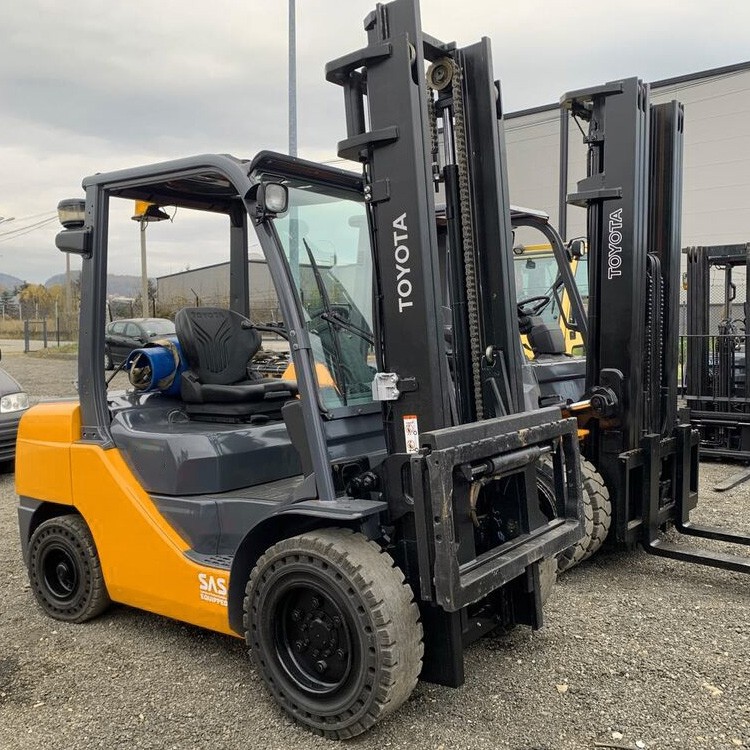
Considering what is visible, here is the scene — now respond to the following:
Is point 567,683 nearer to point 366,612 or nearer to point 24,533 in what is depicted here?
point 366,612

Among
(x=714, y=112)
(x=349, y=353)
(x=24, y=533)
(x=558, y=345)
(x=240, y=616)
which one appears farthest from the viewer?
(x=714, y=112)

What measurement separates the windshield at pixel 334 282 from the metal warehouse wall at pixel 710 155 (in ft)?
65.4

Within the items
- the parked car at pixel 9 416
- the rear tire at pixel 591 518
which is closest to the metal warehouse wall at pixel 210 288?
the rear tire at pixel 591 518

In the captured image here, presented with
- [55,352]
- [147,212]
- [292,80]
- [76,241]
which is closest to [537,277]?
[147,212]

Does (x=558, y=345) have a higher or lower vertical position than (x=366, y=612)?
higher

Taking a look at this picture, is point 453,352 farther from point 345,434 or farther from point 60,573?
point 60,573

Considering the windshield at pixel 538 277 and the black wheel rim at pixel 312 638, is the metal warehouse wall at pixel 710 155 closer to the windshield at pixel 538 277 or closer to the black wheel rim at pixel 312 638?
the windshield at pixel 538 277

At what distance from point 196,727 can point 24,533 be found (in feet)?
6.76

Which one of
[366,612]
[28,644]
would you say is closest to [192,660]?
[28,644]

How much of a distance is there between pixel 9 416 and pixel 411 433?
669 cm

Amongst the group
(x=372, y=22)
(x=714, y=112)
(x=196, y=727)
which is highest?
(x=714, y=112)

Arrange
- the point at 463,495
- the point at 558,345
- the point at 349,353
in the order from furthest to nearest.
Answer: the point at 558,345 < the point at 349,353 < the point at 463,495

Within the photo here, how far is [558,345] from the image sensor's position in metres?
6.37

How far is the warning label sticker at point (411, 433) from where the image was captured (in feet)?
10.3
